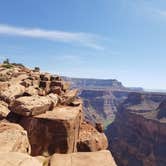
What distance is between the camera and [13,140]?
15695 millimetres

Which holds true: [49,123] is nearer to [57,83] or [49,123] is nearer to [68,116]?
[68,116]

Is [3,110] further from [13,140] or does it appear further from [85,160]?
[85,160]

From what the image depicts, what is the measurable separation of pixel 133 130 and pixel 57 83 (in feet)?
562

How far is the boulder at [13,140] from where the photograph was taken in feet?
49.1

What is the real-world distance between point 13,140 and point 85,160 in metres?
4.00

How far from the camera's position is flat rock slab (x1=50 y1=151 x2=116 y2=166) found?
1587 cm

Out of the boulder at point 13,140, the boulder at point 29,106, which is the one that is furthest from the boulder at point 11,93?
the boulder at point 13,140

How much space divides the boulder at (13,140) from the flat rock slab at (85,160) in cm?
181

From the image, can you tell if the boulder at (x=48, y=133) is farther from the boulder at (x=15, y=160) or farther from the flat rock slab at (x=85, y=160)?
the boulder at (x=15, y=160)

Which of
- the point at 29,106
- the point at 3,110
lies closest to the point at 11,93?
the point at 3,110

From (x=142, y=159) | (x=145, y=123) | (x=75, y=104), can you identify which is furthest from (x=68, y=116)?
(x=145, y=123)

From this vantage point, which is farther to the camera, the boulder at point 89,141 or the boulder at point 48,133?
the boulder at point 89,141

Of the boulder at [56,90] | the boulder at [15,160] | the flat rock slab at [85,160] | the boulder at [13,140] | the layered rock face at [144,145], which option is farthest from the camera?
the layered rock face at [144,145]

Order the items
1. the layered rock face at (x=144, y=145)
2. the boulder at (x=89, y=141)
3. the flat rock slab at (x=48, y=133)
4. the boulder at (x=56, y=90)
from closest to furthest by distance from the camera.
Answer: the flat rock slab at (x=48, y=133) < the boulder at (x=89, y=141) < the boulder at (x=56, y=90) < the layered rock face at (x=144, y=145)
